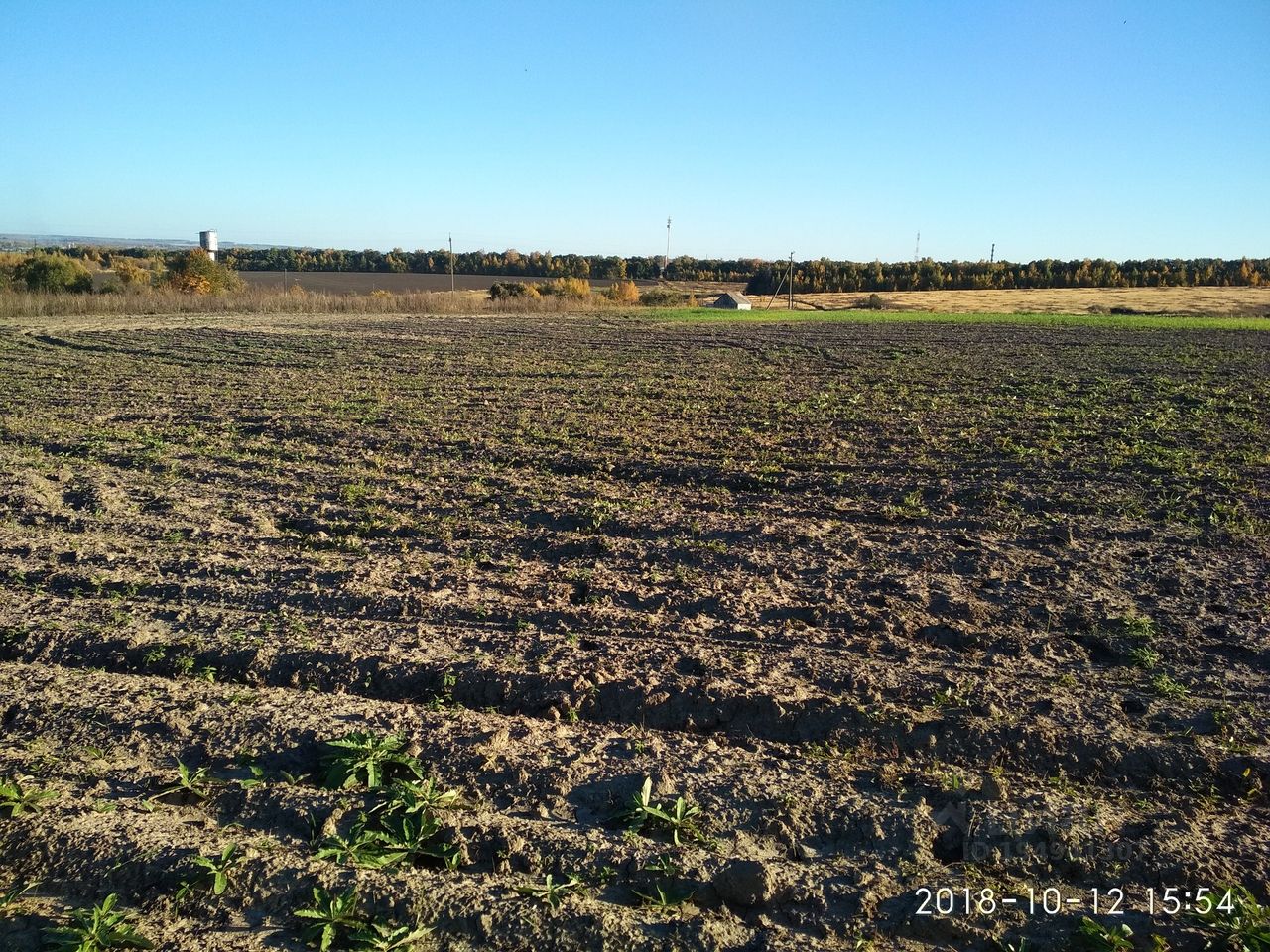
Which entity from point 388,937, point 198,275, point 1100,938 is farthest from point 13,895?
point 198,275

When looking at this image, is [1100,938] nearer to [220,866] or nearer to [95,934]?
[220,866]

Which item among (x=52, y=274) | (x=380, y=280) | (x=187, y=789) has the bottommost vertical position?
(x=187, y=789)

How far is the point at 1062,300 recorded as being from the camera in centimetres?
5825

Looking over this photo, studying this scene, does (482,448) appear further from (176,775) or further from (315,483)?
(176,775)

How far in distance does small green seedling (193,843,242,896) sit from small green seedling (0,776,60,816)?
3.20 feet

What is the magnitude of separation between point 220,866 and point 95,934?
455 millimetres

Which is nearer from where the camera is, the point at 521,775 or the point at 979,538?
the point at 521,775

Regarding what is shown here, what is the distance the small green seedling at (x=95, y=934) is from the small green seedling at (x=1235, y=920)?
12.5 ft

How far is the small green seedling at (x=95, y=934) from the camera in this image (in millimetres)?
3105

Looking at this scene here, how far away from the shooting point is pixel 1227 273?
246 ft

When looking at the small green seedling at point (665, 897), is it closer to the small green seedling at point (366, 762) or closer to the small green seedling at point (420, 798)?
the small green seedling at point (420, 798)

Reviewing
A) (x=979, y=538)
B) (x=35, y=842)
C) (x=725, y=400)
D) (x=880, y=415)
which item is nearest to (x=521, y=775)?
(x=35, y=842)

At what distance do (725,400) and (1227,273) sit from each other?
78.2 m

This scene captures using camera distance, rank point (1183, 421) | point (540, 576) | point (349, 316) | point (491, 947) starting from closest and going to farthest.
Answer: point (491, 947) → point (540, 576) → point (1183, 421) → point (349, 316)
